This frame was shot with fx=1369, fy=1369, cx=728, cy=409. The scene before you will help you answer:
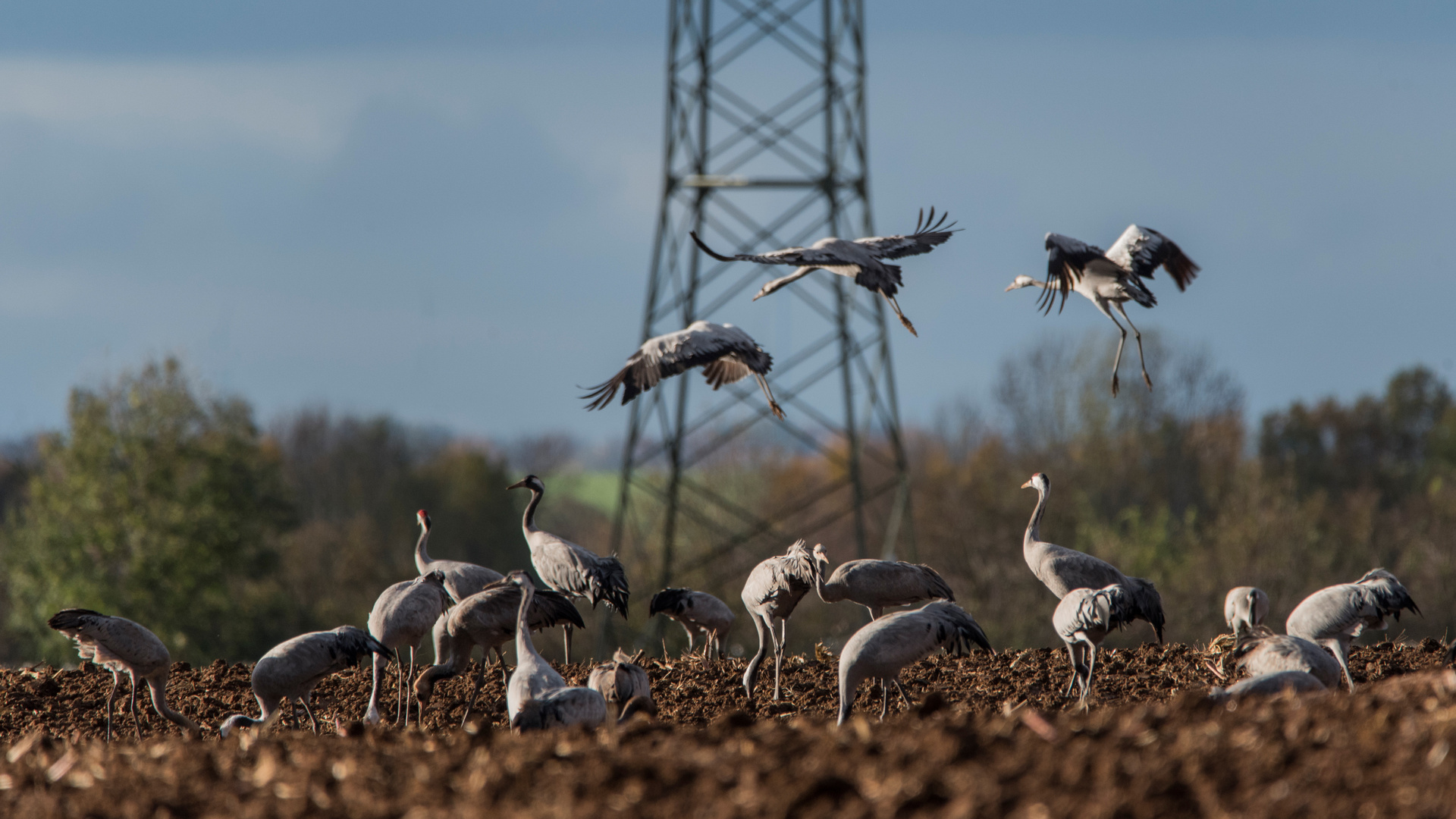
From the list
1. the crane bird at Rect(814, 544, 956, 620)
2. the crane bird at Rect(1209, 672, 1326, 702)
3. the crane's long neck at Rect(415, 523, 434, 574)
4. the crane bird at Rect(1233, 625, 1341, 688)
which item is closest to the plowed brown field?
the crane bird at Rect(1209, 672, 1326, 702)

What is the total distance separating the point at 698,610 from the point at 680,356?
2.55 metres

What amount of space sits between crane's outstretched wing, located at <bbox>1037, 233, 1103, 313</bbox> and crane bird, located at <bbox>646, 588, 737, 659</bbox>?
157 inches

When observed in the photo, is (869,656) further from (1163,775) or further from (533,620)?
(1163,775)

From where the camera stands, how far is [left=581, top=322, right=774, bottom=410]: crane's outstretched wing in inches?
399

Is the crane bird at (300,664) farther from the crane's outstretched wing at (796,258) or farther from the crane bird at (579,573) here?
the crane's outstretched wing at (796,258)

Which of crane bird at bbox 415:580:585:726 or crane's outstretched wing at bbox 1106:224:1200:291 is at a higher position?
crane's outstretched wing at bbox 1106:224:1200:291

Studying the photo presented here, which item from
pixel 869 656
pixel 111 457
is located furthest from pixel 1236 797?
pixel 111 457

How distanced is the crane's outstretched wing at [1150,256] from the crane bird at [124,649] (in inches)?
306

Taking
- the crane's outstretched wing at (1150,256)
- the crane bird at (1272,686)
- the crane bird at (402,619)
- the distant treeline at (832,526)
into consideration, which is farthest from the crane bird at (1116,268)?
the distant treeline at (832,526)

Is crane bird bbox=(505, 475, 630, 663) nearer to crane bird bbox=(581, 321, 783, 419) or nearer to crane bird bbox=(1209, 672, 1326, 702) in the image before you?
crane bird bbox=(581, 321, 783, 419)

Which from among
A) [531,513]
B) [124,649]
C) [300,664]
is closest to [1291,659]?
[531,513]

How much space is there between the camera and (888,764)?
17.5ft

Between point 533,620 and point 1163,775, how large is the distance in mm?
5916

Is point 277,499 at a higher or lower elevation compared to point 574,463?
higher
